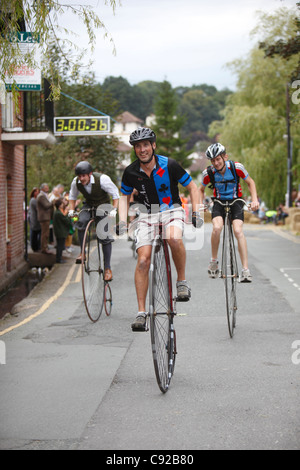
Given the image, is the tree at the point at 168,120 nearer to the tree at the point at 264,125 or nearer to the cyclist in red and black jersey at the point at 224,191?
the tree at the point at 264,125

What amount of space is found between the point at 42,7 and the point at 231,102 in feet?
135

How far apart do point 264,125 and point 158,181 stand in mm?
35947

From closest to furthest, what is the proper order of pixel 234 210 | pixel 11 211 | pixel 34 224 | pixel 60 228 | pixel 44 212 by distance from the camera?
pixel 234 210, pixel 11 211, pixel 60 228, pixel 44 212, pixel 34 224

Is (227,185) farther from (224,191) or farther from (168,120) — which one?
(168,120)

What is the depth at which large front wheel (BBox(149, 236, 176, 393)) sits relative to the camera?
5855 mm

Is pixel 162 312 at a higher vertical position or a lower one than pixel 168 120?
lower

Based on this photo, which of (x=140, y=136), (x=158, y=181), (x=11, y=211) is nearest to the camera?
(x=140, y=136)

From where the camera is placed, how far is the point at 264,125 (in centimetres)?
4153

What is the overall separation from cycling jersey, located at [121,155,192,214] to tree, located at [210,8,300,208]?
1358 inches

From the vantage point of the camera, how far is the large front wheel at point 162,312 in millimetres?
5855

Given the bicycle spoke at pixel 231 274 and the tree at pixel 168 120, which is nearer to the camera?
the bicycle spoke at pixel 231 274

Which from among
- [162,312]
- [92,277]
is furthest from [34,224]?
[162,312]

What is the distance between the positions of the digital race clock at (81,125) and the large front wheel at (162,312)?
15606 millimetres

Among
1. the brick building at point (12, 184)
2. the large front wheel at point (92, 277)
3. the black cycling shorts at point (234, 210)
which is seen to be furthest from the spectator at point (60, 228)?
the black cycling shorts at point (234, 210)
